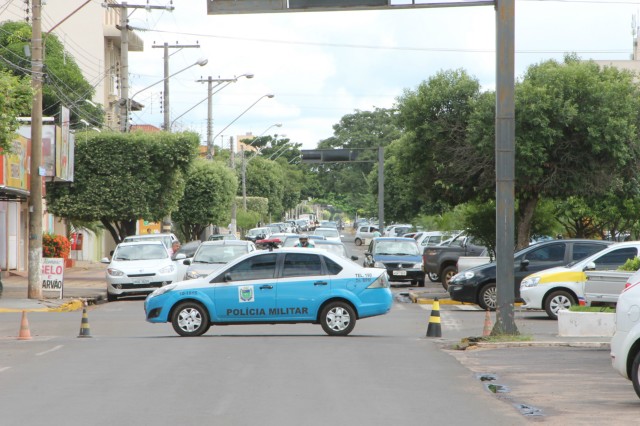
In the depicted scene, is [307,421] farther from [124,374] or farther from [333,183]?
[333,183]

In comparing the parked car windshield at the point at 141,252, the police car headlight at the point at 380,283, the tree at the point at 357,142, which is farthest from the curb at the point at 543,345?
the tree at the point at 357,142

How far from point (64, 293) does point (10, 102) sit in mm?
9368

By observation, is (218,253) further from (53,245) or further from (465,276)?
(53,245)

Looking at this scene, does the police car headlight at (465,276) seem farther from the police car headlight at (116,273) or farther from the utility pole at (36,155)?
the utility pole at (36,155)

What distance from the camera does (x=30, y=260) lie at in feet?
93.7

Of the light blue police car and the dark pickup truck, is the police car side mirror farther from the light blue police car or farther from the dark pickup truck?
the dark pickup truck

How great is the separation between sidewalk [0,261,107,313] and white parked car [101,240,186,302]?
1.02 m

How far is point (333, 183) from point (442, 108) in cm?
8382

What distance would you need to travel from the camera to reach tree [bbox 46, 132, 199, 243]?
40562 mm

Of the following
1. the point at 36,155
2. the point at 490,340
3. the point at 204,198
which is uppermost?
the point at 36,155

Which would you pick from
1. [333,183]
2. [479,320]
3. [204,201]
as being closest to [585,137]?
[479,320]

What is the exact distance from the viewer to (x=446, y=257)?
111 feet

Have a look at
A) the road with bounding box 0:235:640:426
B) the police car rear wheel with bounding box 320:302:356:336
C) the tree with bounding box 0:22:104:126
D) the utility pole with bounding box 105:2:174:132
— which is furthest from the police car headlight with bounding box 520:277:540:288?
the tree with bounding box 0:22:104:126

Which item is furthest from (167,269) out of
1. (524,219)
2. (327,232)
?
(327,232)
